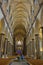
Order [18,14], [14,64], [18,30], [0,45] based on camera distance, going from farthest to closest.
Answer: [18,30]
[18,14]
[0,45]
[14,64]

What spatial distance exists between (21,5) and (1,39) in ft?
35.8

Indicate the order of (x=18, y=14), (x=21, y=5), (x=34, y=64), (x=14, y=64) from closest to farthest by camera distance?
(x=14, y=64), (x=34, y=64), (x=21, y=5), (x=18, y=14)

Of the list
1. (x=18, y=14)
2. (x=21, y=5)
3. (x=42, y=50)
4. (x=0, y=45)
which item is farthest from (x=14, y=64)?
(x=18, y=14)

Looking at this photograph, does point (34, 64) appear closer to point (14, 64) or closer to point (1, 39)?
point (14, 64)

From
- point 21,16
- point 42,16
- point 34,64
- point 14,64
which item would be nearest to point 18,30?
point 21,16

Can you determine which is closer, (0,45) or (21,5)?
(0,45)

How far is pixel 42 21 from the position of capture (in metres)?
15.5

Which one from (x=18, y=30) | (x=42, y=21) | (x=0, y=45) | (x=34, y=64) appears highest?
(x=18, y=30)

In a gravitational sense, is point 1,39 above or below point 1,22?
below

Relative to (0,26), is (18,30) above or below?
above

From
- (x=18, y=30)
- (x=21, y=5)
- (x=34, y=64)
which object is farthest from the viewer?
(x=18, y=30)

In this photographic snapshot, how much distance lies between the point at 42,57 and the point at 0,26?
650 centimetres

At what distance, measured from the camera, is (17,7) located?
29.5 metres

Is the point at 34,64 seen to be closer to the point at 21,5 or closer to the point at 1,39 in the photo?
the point at 1,39
